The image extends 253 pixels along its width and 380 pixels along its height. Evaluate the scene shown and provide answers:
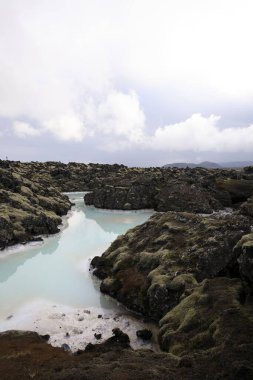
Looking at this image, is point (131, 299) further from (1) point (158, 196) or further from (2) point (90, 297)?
(1) point (158, 196)

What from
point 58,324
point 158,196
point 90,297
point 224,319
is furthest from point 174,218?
point 158,196

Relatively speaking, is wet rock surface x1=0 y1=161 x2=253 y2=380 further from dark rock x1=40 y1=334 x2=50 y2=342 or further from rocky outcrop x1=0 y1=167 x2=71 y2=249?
dark rock x1=40 y1=334 x2=50 y2=342

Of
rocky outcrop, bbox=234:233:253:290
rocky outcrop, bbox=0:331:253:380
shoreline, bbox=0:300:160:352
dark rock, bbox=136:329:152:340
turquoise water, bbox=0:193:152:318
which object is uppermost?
rocky outcrop, bbox=234:233:253:290

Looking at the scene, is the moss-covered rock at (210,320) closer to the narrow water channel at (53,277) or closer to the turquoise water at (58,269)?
the narrow water channel at (53,277)

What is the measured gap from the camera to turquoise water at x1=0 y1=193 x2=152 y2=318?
3088 centimetres

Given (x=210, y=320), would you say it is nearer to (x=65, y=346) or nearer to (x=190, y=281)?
(x=190, y=281)

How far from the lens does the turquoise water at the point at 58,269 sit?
30875mm

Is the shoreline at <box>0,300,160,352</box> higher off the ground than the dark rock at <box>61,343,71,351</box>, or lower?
lower

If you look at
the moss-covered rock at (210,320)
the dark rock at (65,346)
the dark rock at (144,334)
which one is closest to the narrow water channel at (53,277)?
the dark rock at (65,346)

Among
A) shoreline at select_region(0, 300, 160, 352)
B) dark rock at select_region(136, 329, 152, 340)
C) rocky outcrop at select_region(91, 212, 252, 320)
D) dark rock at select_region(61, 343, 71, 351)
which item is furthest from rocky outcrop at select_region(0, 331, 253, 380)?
rocky outcrop at select_region(91, 212, 252, 320)

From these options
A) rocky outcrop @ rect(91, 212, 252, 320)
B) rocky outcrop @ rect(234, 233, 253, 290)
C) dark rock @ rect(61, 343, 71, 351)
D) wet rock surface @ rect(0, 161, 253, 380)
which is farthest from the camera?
rocky outcrop @ rect(91, 212, 252, 320)

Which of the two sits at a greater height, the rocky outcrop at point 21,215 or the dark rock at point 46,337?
the rocky outcrop at point 21,215

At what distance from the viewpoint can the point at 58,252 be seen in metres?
47.4

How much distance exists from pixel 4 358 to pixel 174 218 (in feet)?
80.4
